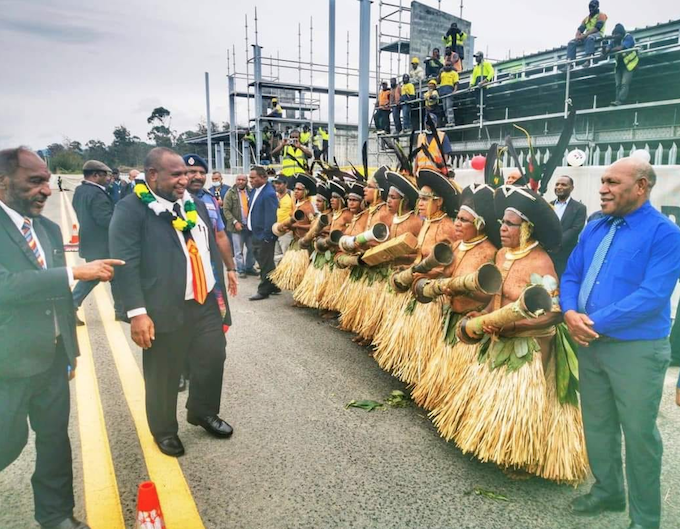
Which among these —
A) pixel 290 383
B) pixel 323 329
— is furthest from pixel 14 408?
pixel 323 329

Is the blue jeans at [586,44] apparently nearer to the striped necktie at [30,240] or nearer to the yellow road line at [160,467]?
the yellow road line at [160,467]

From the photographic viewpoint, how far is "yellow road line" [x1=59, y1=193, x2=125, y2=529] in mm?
2721

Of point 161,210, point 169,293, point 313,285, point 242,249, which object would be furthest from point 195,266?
point 242,249

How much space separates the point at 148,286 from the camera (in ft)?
10.8

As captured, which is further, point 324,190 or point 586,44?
point 586,44

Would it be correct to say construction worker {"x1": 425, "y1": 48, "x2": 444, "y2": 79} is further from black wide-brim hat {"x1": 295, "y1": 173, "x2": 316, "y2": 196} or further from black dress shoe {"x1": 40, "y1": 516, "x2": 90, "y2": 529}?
black dress shoe {"x1": 40, "y1": 516, "x2": 90, "y2": 529}

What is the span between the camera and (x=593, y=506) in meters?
2.69

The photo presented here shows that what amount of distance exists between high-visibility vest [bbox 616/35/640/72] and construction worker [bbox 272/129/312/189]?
6664 millimetres

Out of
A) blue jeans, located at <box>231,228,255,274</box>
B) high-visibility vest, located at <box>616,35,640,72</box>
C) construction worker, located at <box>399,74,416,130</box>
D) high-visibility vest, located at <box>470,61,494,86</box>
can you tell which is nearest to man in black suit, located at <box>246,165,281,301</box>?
blue jeans, located at <box>231,228,255,274</box>

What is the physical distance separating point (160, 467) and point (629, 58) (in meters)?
11.1

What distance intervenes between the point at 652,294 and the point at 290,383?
3.00 m

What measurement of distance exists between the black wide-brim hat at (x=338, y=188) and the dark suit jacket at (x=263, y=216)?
1683 millimetres

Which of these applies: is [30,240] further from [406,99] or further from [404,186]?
[406,99]

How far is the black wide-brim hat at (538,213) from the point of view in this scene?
120 inches
